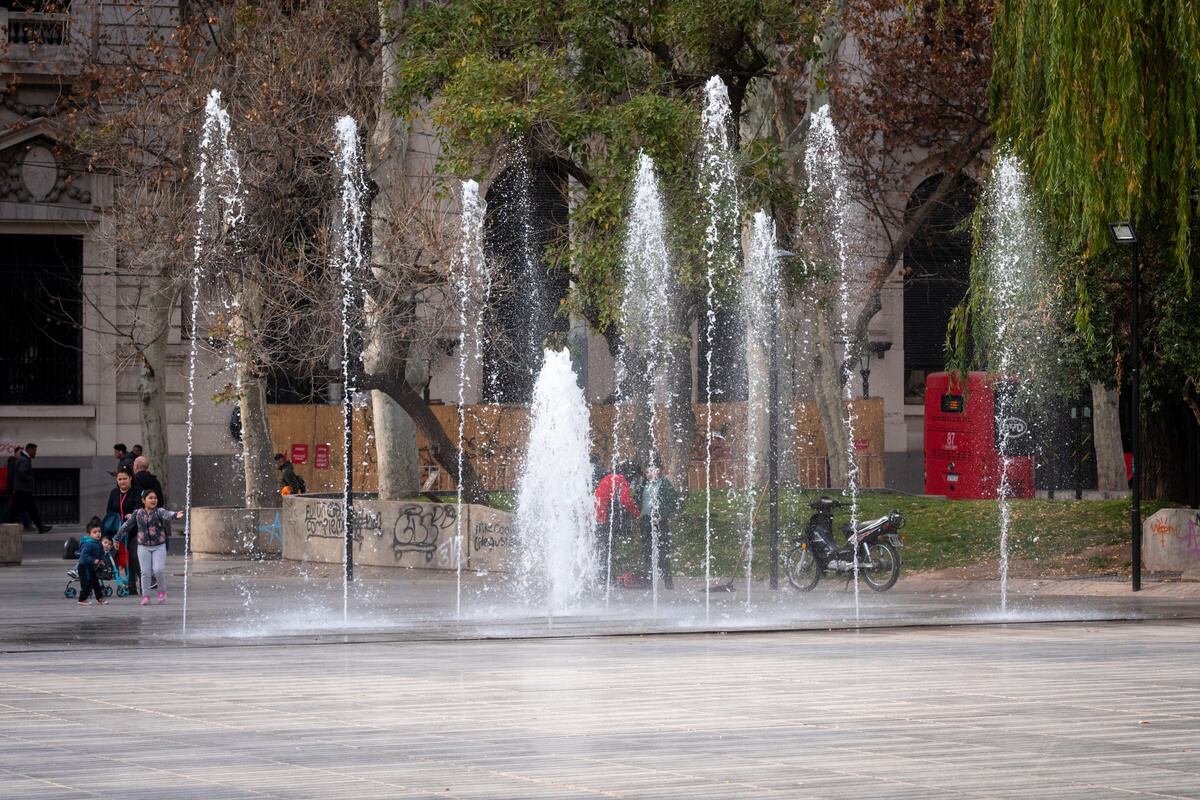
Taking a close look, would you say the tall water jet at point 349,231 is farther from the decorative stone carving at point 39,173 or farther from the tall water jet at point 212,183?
the decorative stone carving at point 39,173

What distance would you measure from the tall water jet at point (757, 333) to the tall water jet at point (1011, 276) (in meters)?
2.87

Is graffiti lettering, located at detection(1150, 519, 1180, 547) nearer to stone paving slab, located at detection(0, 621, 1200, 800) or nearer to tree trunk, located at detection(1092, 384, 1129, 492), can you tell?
stone paving slab, located at detection(0, 621, 1200, 800)

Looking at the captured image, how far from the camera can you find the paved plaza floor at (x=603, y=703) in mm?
7777

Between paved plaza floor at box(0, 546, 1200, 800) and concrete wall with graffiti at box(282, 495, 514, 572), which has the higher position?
concrete wall with graffiti at box(282, 495, 514, 572)

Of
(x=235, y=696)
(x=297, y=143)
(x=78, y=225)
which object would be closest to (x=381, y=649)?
(x=235, y=696)

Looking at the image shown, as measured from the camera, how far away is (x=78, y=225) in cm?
3797

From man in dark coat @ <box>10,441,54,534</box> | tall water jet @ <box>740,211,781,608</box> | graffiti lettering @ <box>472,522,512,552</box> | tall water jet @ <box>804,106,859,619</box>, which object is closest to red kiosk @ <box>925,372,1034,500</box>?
tall water jet @ <box>804,106,859,619</box>

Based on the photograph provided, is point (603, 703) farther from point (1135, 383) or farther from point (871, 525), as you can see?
point (1135, 383)

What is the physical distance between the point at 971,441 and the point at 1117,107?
65.3 feet

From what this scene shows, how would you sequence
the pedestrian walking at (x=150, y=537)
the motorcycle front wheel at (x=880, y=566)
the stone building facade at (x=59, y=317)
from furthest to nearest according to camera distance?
the stone building facade at (x=59, y=317) → the motorcycle front wheel at (x=880, y=566) → the pedestrian walking at (x=150, y=537)

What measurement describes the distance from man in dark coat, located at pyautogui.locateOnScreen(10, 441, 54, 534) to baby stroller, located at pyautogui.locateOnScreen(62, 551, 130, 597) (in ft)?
44.3

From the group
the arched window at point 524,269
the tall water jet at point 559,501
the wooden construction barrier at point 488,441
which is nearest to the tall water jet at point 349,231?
the tall water jet at point 559,501

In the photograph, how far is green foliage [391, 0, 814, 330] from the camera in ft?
80.8

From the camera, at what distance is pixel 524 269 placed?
36594 millimetres
